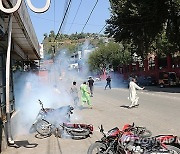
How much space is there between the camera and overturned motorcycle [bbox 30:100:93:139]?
384 inches

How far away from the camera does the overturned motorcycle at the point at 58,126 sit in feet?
32.0

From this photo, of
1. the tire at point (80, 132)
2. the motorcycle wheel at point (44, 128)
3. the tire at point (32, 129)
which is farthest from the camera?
the tire at point (32, 129)

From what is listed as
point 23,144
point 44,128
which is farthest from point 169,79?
point 23,144

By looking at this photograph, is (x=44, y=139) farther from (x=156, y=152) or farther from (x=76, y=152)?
(x=156, y=152)

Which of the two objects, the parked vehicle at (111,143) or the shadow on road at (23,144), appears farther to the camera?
the shadow on road at (23,144)

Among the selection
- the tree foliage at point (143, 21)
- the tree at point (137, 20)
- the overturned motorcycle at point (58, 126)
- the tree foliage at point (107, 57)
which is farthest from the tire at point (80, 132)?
the tree foliage at point (107, 57)

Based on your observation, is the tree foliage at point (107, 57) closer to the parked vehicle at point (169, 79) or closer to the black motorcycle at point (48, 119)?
the parked vehicle at point (169, 79)

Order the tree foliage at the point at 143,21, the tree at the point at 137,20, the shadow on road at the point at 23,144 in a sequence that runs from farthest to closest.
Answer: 1. the tree at the point at 137,20
2. the tree foliage at the point at 143,21
3. the shadow on road at the point at 23,144

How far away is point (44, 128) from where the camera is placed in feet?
34.4

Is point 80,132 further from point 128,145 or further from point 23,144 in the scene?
point 128,145

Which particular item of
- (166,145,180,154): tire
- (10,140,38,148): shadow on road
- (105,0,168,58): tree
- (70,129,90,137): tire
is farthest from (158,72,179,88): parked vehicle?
(166,145,180,154): tire

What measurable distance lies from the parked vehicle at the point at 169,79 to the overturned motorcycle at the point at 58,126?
27264mm

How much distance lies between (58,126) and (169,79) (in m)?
28.4

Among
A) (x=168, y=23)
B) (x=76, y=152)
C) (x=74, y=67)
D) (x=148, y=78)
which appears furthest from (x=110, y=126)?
(x=74, y=67)
